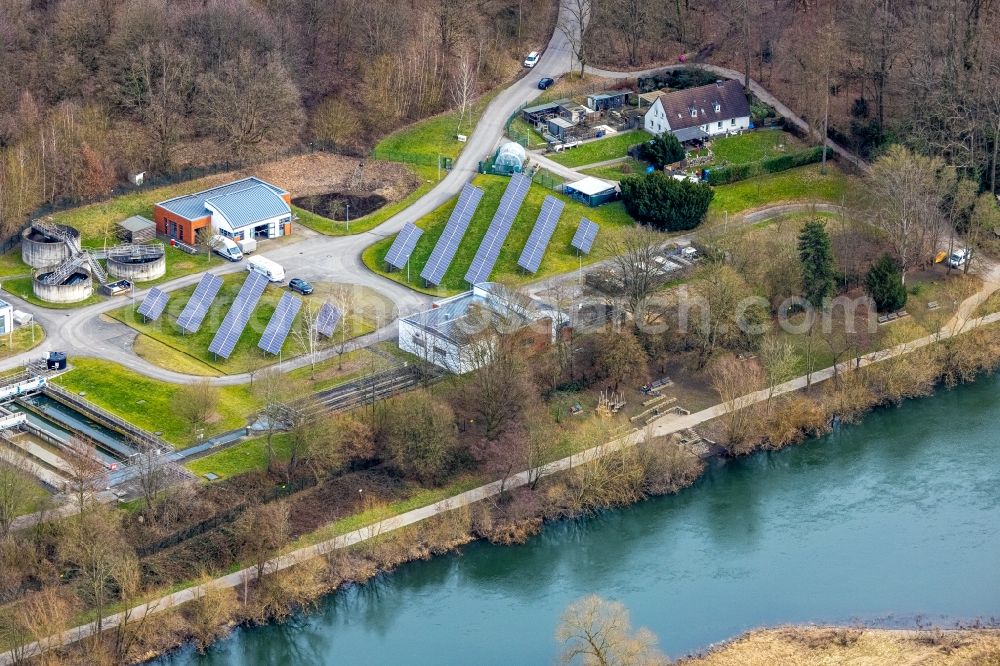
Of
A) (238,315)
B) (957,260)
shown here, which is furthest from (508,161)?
(957,260)

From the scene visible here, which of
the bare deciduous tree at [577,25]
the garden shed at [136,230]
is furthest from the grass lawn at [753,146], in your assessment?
the garden shed at [136,230]

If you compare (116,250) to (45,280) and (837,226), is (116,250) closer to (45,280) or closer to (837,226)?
(45,280)

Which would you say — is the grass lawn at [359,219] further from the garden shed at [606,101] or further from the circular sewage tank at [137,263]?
the garden shed at [606,101]

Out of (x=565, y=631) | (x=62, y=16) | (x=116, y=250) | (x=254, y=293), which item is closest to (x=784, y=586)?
(x=565, y=631)

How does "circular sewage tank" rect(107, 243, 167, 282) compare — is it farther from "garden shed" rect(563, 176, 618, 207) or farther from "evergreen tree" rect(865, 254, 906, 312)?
"evergreen tree" rect(865, 254, 906, 312)

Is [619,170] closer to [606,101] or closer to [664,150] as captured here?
[664,150]
